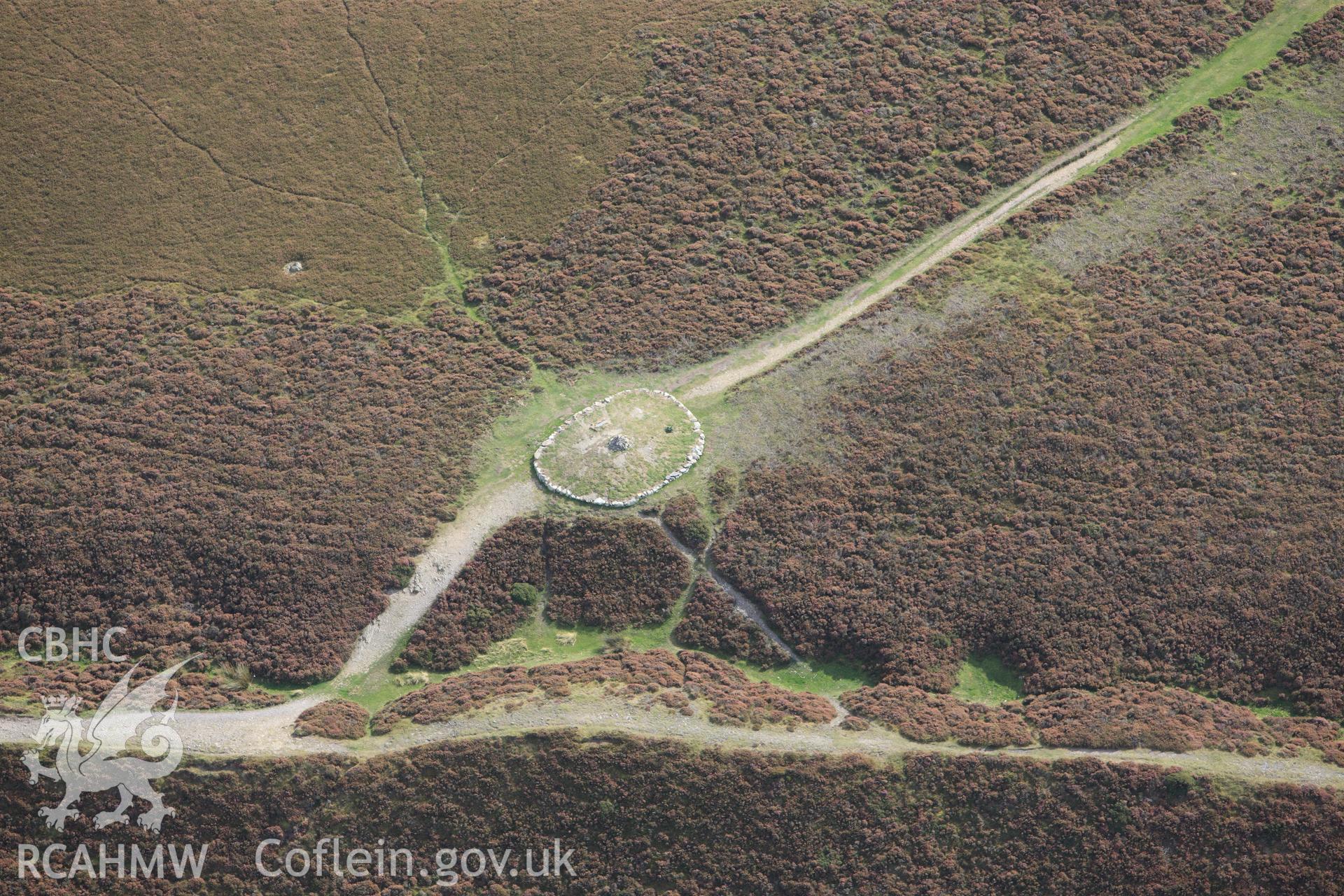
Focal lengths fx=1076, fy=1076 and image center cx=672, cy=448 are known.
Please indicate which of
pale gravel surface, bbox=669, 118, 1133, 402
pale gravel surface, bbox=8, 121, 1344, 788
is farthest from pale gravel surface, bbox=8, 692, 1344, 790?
pale gravel surface, bbox=669, 118, 1133, 402

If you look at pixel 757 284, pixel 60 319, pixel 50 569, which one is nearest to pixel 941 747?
pixel 757 284

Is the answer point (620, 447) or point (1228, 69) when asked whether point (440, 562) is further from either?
point (1228, 69)

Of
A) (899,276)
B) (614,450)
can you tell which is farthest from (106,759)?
(899,276)

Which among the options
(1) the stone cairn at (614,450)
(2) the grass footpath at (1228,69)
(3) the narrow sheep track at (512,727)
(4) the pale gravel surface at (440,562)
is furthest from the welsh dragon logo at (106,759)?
(2) the grass footpath at (1228,69)

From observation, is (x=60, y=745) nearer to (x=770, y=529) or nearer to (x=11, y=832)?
(x=11, y=832)

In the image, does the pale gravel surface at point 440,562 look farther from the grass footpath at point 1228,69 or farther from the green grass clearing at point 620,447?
the grass footpath at point 1228,69
